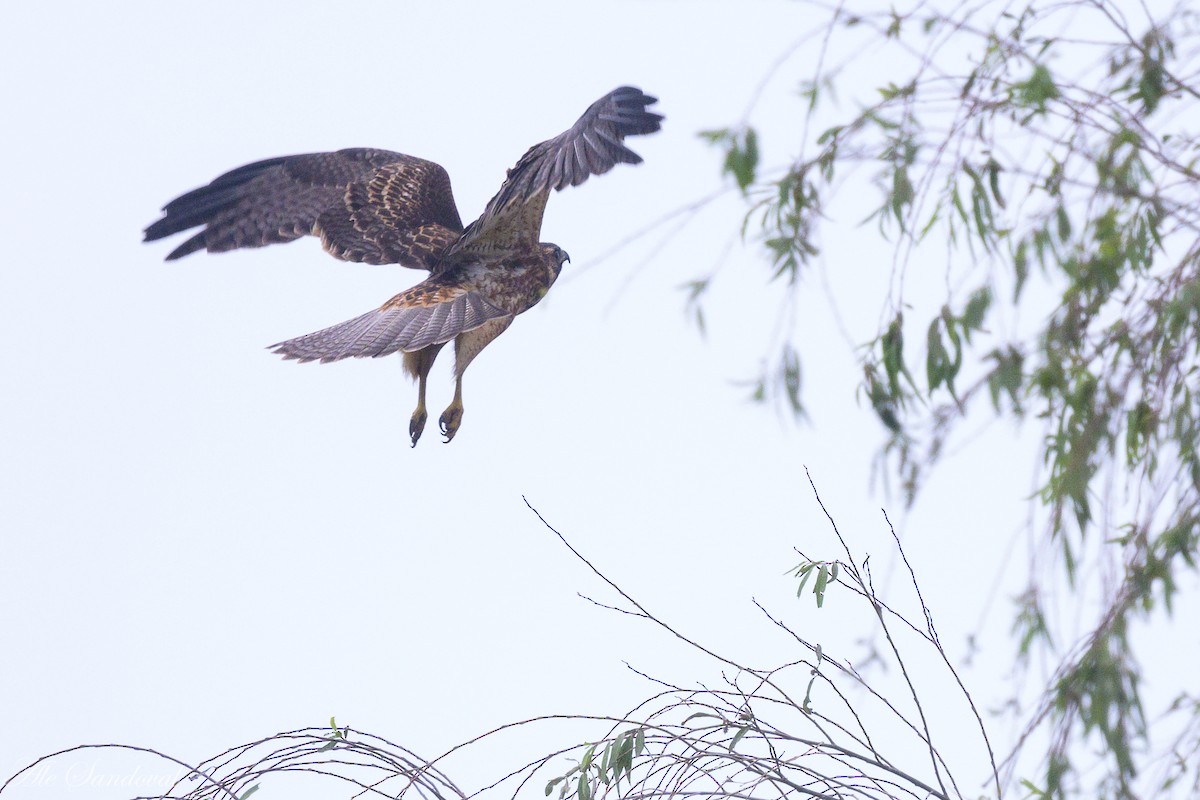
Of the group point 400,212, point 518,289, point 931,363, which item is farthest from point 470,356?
point 931,363

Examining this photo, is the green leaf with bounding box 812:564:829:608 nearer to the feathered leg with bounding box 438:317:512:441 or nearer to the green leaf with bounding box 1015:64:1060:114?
the feathered leg with bounding box 438:317:512:441

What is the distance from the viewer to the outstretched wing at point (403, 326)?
421 centimetres

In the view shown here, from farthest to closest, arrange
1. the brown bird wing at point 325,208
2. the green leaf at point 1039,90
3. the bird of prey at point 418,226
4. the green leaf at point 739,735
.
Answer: the brown bird wing at point 325,208, the green leaf at point 1039,90, the bird of prey at point 418,226, the green leaf at point 739,735

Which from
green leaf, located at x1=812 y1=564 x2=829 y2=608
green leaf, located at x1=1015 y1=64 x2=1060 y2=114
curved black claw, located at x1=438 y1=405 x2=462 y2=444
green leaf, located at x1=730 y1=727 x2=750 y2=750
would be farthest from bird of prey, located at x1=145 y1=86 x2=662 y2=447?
green leaf, located at x1=730 y1=727 x2=750 y2=750

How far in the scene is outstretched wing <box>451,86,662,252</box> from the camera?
4242 mm

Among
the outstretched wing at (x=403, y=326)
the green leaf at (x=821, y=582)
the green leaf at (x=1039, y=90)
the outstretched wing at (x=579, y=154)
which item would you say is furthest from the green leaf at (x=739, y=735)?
the green leaf at (x=1039, y=90)

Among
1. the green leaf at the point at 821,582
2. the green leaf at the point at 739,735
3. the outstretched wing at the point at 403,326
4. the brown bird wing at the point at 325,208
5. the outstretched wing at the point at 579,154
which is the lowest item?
the green leaf at the point at 739,735

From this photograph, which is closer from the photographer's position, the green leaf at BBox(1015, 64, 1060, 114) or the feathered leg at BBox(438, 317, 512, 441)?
the green leaf at BBox(1015, 64, 1060, 114)

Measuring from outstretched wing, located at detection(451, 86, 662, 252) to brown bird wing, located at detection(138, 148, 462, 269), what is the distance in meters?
0.60

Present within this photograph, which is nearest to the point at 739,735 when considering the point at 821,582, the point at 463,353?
the point at 821,582

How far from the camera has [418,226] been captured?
534cm

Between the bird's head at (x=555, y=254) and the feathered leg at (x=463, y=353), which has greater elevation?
the bird's head at (x=555, y=254)

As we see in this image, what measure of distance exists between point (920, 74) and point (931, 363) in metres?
0.91

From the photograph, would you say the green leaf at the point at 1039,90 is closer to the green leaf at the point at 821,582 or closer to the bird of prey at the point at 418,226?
the bird of prey at the point at 418,226
